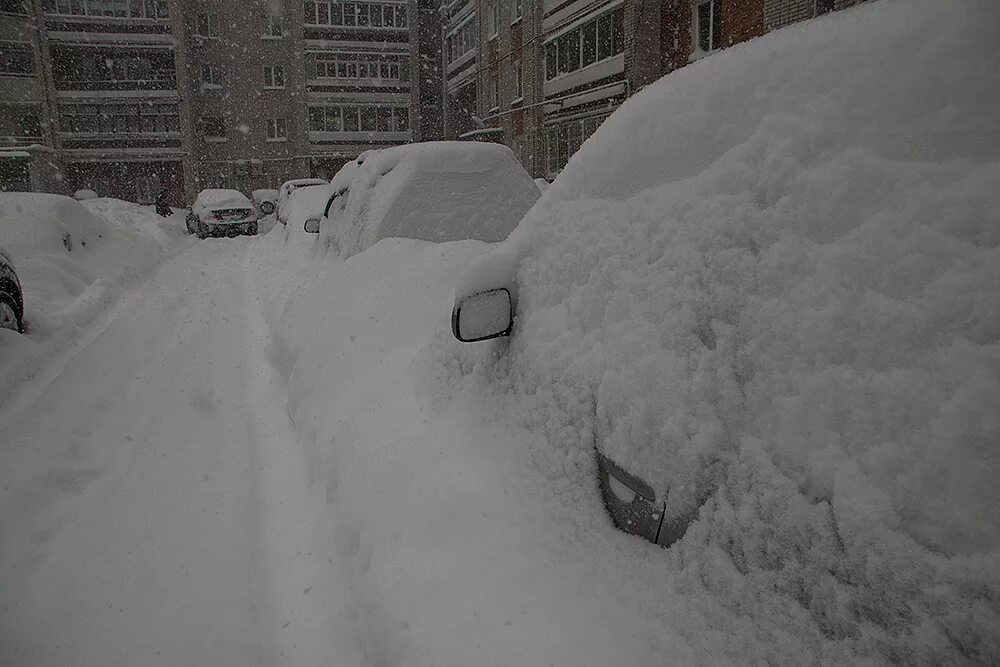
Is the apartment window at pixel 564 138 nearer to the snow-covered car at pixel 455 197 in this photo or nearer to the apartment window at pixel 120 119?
the snow-covered car at pixel 455 197

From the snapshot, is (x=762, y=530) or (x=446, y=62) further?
(x=446, y=62)

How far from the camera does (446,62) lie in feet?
131

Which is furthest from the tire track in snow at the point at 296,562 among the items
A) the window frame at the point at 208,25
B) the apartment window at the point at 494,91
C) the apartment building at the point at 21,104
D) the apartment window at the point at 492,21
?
the window frame at the point at 208,25

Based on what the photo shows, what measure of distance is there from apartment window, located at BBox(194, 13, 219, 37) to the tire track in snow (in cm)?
4255

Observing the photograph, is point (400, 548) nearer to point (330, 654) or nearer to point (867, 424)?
point (330, 654)

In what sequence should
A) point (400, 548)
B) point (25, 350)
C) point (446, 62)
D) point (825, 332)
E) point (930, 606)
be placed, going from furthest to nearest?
point (446, 62)
point (25, 350)
point (400, 548)
point (825, 332)
point (930, 606)

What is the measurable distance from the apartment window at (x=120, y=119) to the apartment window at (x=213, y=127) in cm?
149

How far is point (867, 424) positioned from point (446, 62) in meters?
43.1

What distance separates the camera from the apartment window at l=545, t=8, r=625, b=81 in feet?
64.4

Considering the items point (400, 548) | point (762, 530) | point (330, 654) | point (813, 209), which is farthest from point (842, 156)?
point (330, 654)

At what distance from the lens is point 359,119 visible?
4141 cm

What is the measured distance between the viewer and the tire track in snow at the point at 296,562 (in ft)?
7.16

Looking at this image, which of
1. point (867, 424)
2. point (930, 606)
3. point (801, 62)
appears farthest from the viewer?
point (801, 62)

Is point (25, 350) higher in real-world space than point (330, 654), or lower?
higher
